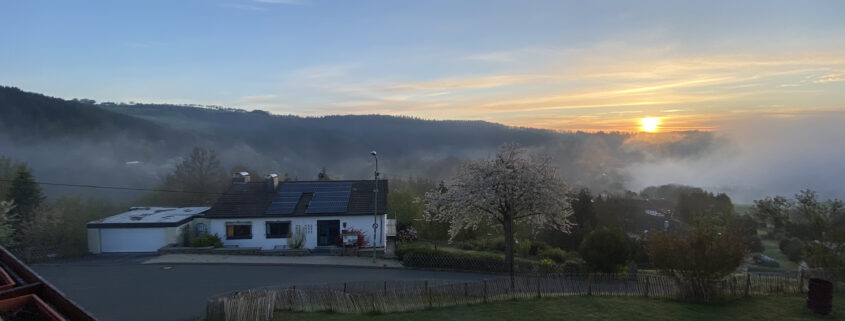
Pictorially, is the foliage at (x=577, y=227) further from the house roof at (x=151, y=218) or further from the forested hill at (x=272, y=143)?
the forested hill at (x=272, y=143)

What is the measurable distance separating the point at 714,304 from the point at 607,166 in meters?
140

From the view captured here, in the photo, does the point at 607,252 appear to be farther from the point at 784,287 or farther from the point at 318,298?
the point at 318,298

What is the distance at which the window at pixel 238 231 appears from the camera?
30438mm

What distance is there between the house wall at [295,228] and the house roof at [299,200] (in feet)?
0.94

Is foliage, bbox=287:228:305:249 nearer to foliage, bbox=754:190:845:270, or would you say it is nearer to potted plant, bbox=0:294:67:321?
foliage, bbox=754:190:845:270

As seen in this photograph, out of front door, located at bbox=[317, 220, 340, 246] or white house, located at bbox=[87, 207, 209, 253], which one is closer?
white house, located at bbox=[87, 207, 209, 253]

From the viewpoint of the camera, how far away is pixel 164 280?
2175 centimetres

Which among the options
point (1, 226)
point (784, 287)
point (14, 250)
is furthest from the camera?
point (14, 250)

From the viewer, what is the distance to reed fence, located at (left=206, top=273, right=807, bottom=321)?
49.9 ft

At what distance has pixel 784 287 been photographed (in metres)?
18.1

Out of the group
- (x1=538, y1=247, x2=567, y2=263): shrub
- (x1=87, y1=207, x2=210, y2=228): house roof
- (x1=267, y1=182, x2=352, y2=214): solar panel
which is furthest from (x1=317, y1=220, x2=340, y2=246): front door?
(x1=538, y1=247, x2=567, y2=263): shrub

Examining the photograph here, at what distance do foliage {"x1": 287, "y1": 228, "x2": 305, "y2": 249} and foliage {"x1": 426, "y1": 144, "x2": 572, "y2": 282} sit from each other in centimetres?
1093

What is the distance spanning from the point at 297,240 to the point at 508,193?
1488 cm

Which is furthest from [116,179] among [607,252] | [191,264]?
[607,252]
